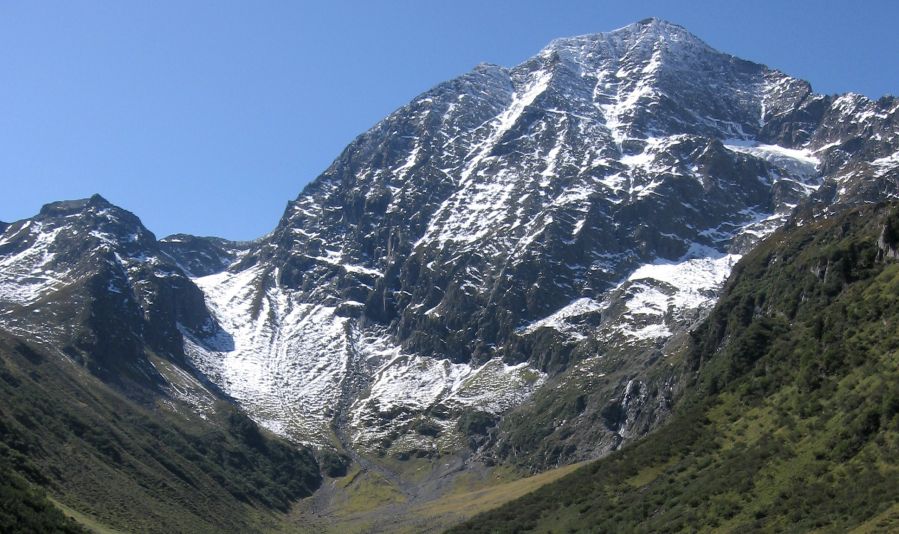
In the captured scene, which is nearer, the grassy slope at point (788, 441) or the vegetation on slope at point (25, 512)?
the grassy slope at point (788, 441)

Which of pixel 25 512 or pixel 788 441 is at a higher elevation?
pixel 25 512

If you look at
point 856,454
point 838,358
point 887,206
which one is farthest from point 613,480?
point 887,206

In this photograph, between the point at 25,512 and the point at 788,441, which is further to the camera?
the point at 25,512

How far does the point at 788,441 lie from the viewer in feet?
326

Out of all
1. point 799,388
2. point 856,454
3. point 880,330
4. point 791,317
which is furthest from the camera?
point 791,317

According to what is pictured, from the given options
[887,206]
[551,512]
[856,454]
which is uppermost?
[887,206]

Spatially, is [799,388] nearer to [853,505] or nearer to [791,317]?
[853,505]

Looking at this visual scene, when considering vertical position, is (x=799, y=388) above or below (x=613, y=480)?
above

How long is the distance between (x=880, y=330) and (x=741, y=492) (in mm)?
26001

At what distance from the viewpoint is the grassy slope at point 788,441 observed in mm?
82500

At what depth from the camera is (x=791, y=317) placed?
156 metres

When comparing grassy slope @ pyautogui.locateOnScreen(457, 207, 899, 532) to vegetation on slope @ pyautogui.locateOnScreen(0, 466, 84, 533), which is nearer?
grassy slope @ pyautogui.locateOnScreen(457, 207, 899, 532)

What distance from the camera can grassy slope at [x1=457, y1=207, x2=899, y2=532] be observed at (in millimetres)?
82500

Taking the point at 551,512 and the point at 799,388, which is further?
the point at 551,512
